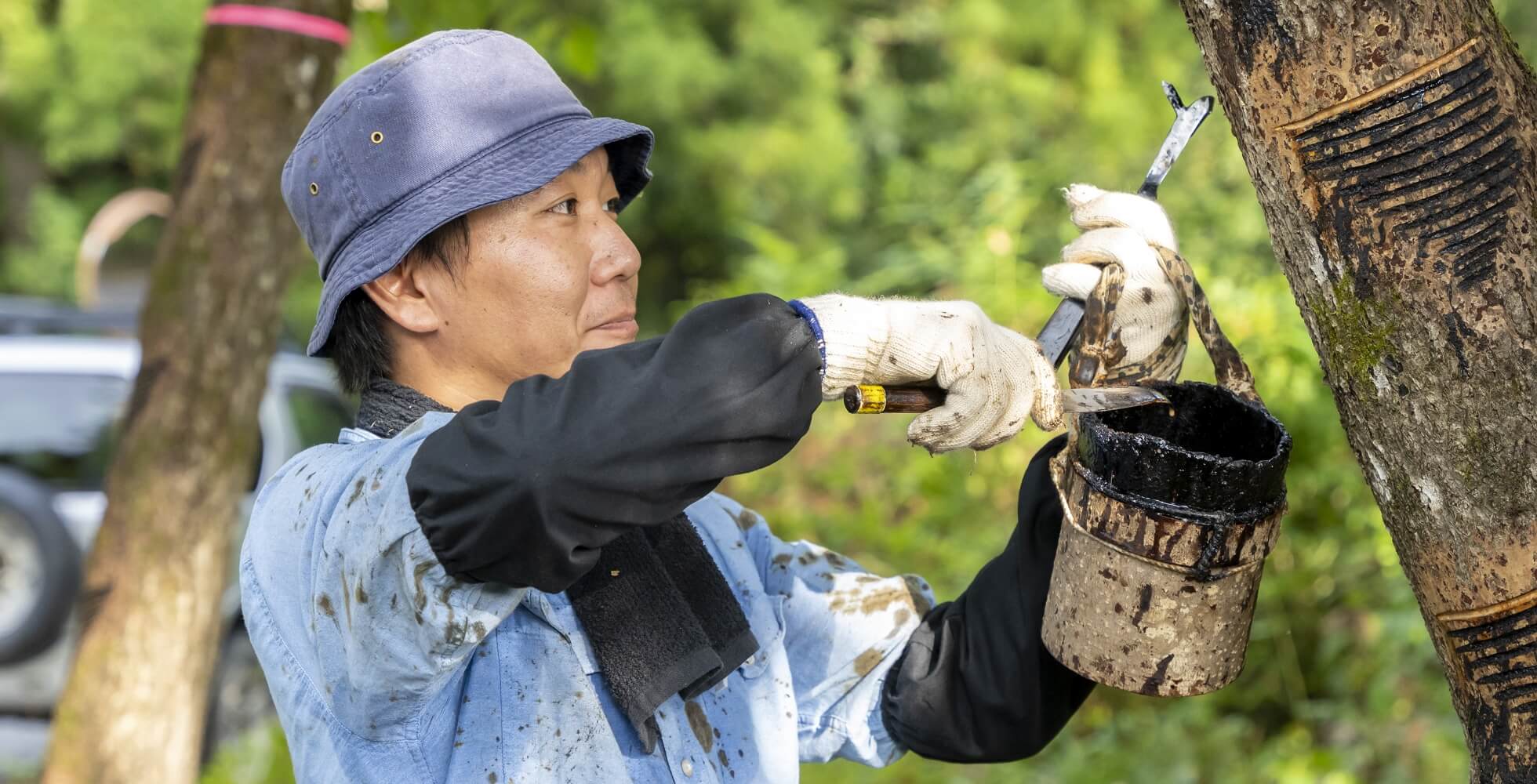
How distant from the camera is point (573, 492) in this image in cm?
123

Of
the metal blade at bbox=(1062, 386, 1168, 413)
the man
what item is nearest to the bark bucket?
the metal blade at bbox=(1062, 386, 1168, 413)

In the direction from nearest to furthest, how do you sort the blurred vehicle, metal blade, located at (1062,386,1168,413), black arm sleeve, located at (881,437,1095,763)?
metal blade, located at (1062,386,1168,413), black arm sleeve, located at (881,437,1095,763), the blurred vehicle

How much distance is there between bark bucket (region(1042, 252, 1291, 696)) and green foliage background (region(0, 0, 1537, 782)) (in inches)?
81.2

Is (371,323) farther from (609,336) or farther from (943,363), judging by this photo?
(943,363)

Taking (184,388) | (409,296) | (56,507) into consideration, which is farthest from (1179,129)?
(56,507)

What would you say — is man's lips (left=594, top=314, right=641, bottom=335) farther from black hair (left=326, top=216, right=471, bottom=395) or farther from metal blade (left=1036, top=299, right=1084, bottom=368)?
metal blade (left=1036, top=299, right=1084, bottom=368)

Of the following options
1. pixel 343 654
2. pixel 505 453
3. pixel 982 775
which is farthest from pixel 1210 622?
pixel 982 775

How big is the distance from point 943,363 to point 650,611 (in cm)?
49

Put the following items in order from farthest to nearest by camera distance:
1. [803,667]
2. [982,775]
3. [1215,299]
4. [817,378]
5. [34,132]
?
[34,132], [1215,299], [982,775], [803,667], [817,378]

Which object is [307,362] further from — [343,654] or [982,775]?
[343,654]

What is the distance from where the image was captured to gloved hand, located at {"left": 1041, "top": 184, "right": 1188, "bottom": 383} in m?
1.79

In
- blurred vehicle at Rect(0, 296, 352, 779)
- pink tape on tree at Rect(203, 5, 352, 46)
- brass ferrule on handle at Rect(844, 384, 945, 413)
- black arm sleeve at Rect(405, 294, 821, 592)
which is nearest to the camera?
→ black arm sleeve at Rect(405, 294, 821, 592)

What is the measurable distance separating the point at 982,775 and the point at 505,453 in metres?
3.30

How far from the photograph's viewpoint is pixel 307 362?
640 centimetres
